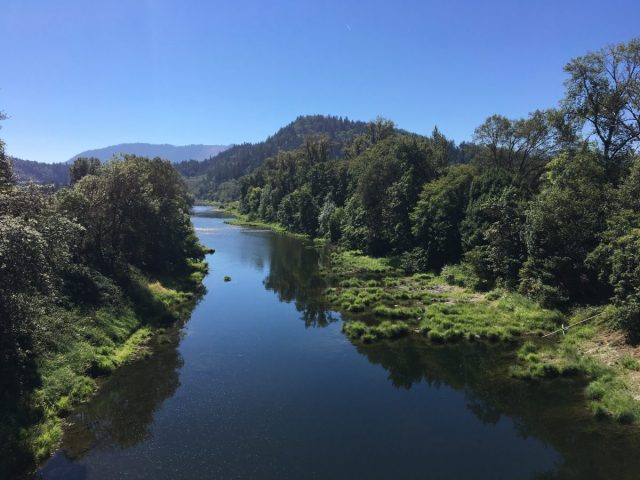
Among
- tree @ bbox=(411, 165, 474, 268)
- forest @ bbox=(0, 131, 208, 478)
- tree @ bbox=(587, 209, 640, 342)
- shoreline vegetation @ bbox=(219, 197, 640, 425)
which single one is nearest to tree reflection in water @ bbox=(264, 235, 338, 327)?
shoreline vegetation @ bbox=(219, 197, 640, 425)

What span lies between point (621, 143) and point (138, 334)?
53300mm

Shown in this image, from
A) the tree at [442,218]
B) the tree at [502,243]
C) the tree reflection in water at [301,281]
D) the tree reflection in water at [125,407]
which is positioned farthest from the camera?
the tree at [442,218]

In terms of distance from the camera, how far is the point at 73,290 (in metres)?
38.1

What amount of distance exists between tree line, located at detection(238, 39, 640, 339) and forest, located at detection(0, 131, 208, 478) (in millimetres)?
35379

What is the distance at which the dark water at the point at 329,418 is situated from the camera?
21.6 meters

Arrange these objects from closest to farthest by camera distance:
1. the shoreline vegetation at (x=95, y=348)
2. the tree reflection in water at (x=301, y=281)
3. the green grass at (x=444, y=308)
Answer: the shoreline vegetation at (x=95, y=348) < the green grass at (x=444, y=308) < the tree reflection in water at (x=301, y=281)

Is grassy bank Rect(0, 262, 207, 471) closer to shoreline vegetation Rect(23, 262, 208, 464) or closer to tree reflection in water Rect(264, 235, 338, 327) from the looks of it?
shoreline vegetation Rect(23, 262, 208, 464)

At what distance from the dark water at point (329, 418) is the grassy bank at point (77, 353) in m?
1.22

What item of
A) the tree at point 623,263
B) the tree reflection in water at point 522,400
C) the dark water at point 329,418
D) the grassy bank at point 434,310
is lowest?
the dark water at point 329,418

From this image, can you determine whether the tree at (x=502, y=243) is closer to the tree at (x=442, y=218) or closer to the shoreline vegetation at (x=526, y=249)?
the shoreline vegetation at (x=526, y=249)

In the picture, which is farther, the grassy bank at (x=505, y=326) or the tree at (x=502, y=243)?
the tree at (x=502, y=243)

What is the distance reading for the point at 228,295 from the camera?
57312 millimetres

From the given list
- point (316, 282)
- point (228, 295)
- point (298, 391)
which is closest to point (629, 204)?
point (298, 391)

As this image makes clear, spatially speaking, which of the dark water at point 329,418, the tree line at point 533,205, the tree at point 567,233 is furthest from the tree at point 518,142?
the dark water at point 329,418
